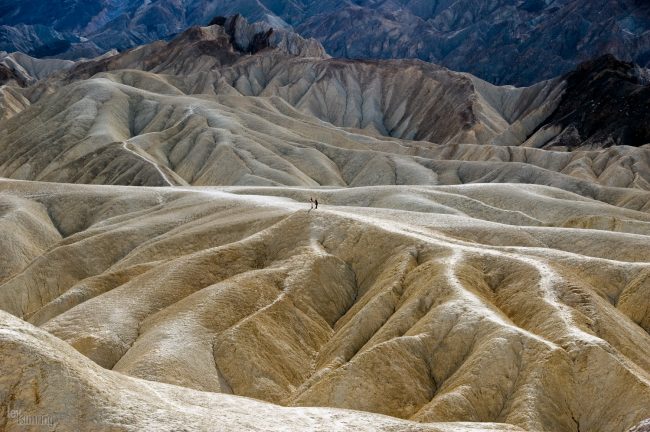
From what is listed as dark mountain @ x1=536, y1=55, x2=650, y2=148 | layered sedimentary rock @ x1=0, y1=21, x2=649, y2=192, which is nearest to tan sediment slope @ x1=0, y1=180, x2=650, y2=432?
layered sedimentary rock @ x1=0, y1=21, x2=649, y2=192

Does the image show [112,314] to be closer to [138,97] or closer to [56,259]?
[56,259]

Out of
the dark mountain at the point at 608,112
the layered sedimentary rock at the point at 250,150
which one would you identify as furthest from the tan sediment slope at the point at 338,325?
the dark mountain at the point at 608,112

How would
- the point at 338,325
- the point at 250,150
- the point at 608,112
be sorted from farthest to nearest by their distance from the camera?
the point at 608,112 < the point at 250,150 < the point at 338,325

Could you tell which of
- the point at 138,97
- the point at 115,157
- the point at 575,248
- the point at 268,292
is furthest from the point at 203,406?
the point at 138,97

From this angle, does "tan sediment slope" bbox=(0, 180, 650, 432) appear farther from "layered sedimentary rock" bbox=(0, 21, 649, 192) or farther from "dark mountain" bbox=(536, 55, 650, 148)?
"dark mountain" bbox=(536, 55, 650, 148)

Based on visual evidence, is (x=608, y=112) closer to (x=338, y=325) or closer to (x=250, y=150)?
(x=250, y=150)

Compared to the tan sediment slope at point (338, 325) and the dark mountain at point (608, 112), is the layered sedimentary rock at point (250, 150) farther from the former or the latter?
the tan sediment slope at point (338, 325)

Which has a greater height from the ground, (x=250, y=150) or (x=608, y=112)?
(x=608, y=112)

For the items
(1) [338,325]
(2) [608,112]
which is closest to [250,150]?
(2) [608,112]
